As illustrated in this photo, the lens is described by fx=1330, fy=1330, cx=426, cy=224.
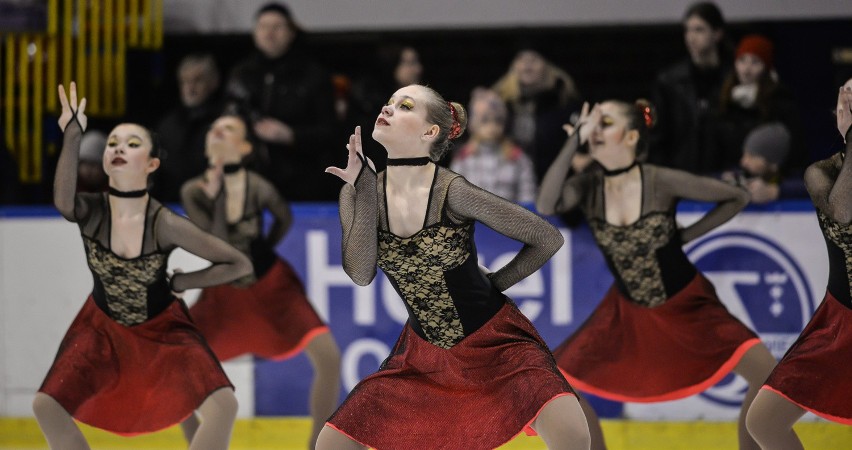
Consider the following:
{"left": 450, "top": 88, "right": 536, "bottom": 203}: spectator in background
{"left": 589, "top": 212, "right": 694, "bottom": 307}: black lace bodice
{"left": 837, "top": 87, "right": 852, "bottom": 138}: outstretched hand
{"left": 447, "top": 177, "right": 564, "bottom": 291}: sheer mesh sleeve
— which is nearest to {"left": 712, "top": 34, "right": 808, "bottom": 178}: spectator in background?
{"left": 450, "top": 88, "right": 536, "bottom": 203}: spectator in background

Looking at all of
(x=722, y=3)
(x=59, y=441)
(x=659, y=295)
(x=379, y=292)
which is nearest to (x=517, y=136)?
(x=379, y=292)

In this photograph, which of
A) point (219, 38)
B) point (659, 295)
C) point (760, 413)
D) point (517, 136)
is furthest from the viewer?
point (219, 38)

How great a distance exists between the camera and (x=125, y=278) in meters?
5.47

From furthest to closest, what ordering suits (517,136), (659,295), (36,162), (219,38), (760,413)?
(219,38) < (36,162) < (517,136) < (659,295) < (760,413)

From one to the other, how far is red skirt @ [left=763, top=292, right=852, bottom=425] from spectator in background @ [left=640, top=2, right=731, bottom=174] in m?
2.37

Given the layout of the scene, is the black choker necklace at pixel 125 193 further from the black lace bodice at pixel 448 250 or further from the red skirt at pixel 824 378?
the red skirt at pixel 824 378

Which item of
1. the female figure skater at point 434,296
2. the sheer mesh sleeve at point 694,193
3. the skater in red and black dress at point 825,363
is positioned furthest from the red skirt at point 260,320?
the skater in red and black dress at point 825,363

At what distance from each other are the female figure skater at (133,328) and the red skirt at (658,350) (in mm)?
1630

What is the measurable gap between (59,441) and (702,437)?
133 inches

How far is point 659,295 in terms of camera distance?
19.6 feet

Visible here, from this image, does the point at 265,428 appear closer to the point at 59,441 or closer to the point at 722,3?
the point at 59,441

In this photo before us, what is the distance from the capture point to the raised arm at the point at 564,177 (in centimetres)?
581

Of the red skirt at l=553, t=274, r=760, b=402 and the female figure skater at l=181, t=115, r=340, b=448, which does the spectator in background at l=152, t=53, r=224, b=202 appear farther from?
the red skirt at l=553, t=274, r=760, b=402

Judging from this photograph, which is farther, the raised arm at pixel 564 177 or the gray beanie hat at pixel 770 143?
the gray beanie hat at pixel 770 143
